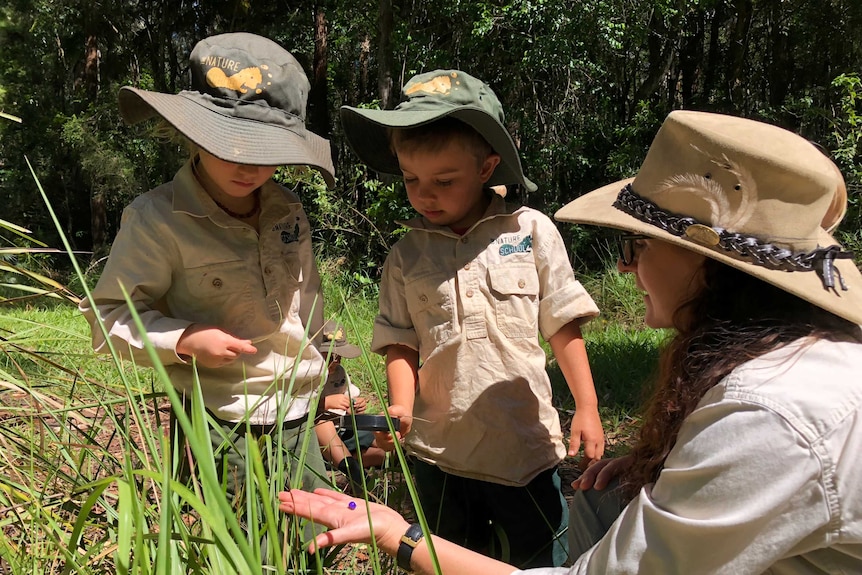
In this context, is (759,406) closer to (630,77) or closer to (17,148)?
(630,77)

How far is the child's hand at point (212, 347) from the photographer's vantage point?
1501 millimetres

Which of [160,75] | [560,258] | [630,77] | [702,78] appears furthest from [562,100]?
[160,75]

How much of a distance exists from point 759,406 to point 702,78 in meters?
10.5

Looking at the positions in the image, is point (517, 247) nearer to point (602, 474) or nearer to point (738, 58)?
point (602, 474)

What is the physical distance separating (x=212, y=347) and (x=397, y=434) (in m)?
0.47

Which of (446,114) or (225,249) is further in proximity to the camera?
(225,249)

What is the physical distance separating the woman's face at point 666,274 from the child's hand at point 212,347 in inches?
33.0

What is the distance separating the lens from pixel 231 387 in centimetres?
174

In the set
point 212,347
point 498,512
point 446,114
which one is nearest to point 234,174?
point 212,347

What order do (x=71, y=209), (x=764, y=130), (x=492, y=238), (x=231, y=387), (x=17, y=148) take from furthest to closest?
(x=71, y=209), (x=17, y=148), (x=492, y=238), (x=231, y=387), (x=764, y=130)

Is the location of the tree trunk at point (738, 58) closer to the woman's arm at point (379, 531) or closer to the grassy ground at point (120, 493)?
the grassy ground at point (120, 493)

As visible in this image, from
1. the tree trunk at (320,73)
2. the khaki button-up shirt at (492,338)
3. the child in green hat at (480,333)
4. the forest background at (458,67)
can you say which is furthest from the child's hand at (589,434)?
the tree trunk at (320,73)

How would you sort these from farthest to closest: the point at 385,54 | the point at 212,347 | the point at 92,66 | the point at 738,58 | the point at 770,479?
the point at 92,66, the point at 738,58, the point at 385,54, the point at 212,347, the point at 770,479

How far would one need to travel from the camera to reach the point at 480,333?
5.99 ft
